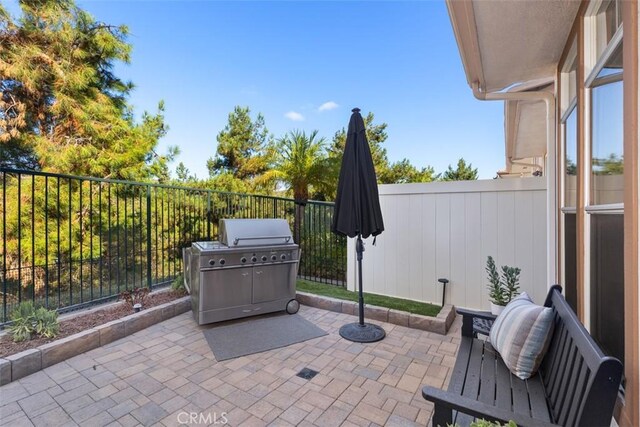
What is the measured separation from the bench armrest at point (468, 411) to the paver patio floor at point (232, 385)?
851mm

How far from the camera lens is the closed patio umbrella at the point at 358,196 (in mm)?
3396

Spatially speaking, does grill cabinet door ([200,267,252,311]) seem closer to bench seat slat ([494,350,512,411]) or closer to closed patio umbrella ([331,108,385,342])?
closed patio umbrella ([331,108,385,342])

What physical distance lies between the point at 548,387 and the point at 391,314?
2171 millimetres

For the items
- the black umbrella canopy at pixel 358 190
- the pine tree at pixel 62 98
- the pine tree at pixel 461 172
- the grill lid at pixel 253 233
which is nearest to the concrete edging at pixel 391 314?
the grill lid at pixel 253 233

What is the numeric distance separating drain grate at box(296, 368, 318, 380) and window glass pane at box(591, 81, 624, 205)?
2.41 metres

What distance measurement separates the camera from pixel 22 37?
7.11 metres

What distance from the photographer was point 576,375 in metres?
1.28

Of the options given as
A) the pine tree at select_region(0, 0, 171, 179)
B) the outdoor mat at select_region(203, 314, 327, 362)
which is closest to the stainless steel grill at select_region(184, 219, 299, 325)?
the outdoor mat at select_region(203, 314, 327, 362)

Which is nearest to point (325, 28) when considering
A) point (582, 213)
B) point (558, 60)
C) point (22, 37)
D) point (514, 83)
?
point (514, 83)

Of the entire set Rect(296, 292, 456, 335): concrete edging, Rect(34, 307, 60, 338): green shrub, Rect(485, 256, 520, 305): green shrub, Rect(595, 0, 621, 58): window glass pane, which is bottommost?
Rect(296, 292, 456, 335): concrete edging

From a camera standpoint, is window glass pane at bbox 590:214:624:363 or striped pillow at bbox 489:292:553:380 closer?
window glass pane at bbox 590:214:624:363

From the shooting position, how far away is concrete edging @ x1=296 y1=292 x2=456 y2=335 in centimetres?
349

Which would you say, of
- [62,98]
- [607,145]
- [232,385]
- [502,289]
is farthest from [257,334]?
[62,98]

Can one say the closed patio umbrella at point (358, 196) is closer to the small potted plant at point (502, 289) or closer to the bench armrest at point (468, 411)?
the small potted plant at point (502, 289)
